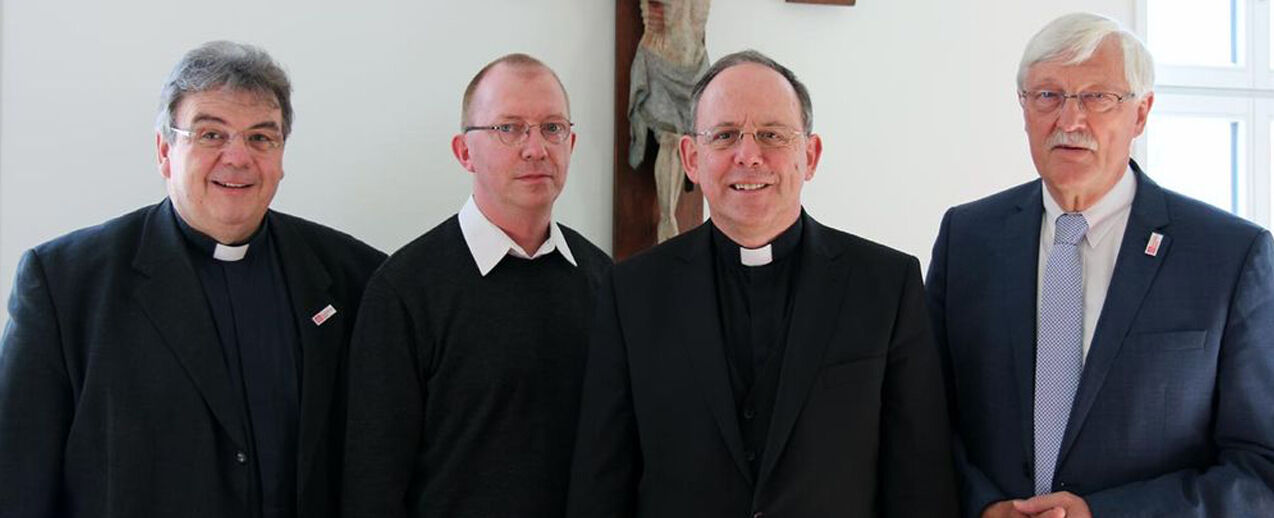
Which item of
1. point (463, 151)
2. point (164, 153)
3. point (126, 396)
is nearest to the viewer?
point (126, 396)

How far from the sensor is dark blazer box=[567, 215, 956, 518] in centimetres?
194

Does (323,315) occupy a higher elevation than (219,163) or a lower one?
lower

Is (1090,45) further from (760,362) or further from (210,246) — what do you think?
(210,246)

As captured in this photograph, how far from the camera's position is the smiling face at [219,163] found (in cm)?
224

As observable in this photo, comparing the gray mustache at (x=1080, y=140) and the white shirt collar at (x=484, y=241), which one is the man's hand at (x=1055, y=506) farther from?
the white shirt collar at (x=484, y=241)

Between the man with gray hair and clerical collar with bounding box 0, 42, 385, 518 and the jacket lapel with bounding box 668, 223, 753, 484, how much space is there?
0.75 meters

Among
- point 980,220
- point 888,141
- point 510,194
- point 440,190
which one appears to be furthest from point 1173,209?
point 440,190

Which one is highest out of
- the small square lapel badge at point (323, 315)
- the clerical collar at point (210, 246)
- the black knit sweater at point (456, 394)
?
the clerical collar at point (210, 246)

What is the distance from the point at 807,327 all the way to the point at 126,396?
1.26 meters

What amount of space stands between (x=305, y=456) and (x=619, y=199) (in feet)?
4.60

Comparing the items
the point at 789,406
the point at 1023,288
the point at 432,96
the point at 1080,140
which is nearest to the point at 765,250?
the point at 789,406

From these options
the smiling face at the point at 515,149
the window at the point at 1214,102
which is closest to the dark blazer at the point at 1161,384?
the smiling face at the point at 515,149

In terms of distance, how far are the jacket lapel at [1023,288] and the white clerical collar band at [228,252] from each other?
4.92 feet

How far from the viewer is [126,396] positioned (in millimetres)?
2154
